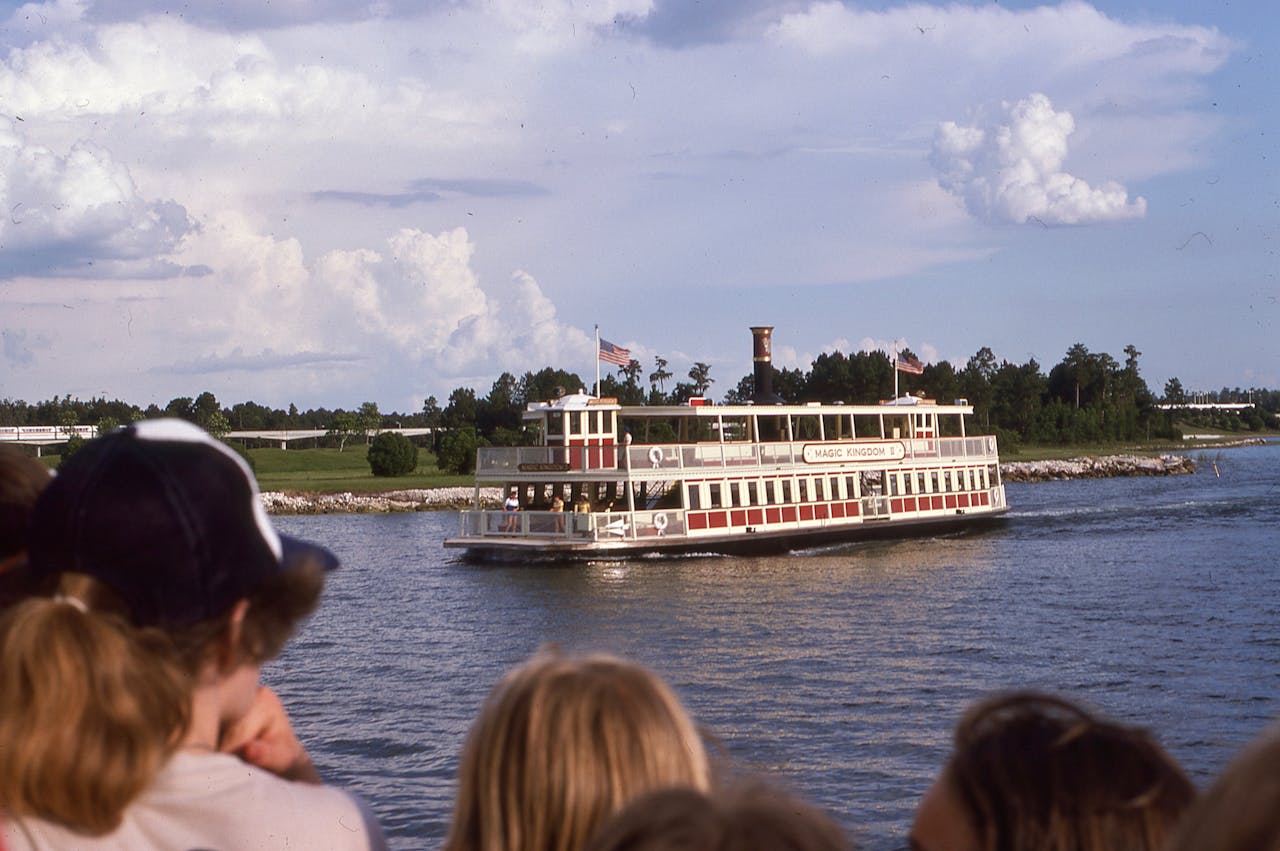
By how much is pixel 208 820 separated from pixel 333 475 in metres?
77.3

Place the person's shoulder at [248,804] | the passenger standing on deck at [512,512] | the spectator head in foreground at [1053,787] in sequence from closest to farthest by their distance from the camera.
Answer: the spectator head in foreground at [1053,787] < the person's shoulder at [248,804] < the passenger standing on deck at [512,512]

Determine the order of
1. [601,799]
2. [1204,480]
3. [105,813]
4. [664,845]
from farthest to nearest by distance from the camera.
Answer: [1204,480] < [105,813] < [601,799] < [664,845]

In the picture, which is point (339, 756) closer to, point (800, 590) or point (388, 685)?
point (388, 685)

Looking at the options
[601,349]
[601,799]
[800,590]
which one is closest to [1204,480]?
[601,349]

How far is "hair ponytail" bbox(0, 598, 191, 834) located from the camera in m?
2.20

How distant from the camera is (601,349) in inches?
1510

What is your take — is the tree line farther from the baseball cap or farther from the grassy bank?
the baseball cap

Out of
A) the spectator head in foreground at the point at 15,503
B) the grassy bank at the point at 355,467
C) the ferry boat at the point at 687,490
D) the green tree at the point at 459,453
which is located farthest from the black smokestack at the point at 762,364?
the spectator head in foreground at the point at 15,503

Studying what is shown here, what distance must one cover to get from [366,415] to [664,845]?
113095 millimetres

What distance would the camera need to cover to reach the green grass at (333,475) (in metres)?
65.8

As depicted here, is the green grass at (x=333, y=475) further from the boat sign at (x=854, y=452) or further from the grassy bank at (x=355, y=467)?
the boat sign at (x=854, y=452)

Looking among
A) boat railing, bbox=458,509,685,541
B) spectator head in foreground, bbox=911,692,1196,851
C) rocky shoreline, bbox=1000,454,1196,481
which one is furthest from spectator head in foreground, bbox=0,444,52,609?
rocky shoreline, bbox=1000,454,1196,481

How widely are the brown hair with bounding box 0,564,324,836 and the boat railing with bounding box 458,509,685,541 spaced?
31.1m

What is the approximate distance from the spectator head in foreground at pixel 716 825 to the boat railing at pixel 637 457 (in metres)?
31.5
